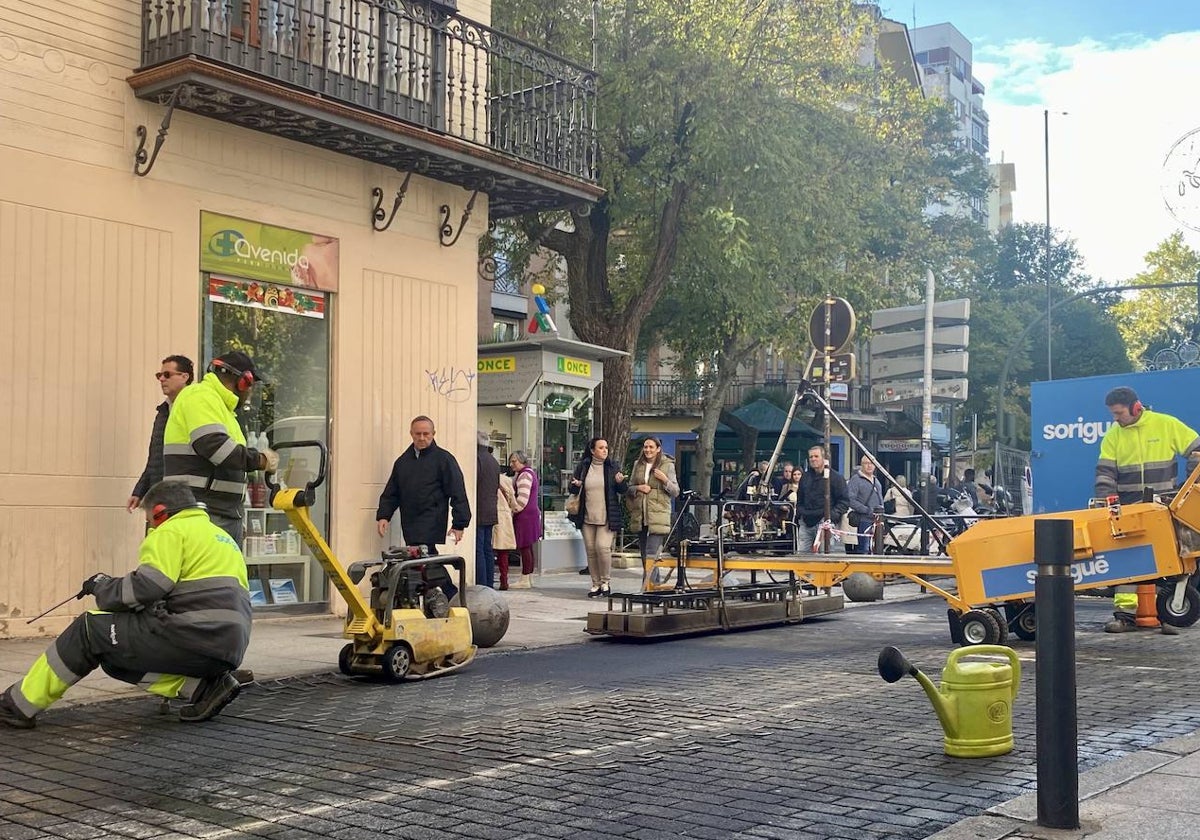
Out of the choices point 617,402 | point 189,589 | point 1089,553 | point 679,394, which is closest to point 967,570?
point 1089,553

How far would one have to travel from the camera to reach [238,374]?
8.10 meters

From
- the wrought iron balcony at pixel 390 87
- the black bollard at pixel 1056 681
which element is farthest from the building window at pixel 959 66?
the black bollard at pixel 1056 681

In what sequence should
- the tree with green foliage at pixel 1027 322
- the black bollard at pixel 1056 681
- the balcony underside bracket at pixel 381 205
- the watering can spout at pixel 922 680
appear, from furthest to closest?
the tree with green foliage at pixel 1027 322, the balcony underside bracket at pixel 381 205, the watering can spout at pixel 922 680, the black bollard at pixel 1056 681

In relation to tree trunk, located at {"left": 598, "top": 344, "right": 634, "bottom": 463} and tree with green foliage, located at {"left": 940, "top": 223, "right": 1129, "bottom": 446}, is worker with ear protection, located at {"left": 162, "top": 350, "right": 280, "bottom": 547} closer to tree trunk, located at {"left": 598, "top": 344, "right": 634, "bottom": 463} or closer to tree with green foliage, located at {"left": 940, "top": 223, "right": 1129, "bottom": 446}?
tree trunk, located at {"left": 598, "top": 344, "right": 634, "bottom": 463}

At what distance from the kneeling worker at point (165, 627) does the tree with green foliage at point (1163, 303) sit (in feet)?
183

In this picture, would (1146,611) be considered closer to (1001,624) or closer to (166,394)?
(1001,624)

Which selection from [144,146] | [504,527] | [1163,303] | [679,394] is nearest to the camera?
[144,146]

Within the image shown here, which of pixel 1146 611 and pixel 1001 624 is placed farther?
pixel 1146 611

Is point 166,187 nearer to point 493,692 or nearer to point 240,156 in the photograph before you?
point 240,156

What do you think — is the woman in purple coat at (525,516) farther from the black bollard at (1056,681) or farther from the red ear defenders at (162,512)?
the black bollard at (1056,681)

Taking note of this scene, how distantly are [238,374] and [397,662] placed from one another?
2078 millimetres

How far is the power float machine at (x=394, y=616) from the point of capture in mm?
8266

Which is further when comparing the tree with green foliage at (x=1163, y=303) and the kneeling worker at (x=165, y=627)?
the tree with green foliage at (x=1163, y=303)

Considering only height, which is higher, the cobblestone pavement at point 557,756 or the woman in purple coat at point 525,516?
the woman in purple coat at point 525,516
